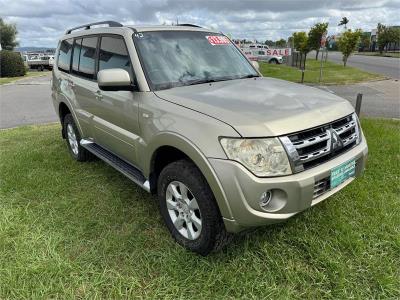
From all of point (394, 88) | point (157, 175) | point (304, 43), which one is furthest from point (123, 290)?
point (304, 43)

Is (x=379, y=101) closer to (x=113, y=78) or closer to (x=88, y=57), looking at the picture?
(x=88, y=57)

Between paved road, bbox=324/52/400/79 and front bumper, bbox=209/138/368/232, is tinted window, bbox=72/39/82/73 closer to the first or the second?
front bumper, bbox=209/138/368/232

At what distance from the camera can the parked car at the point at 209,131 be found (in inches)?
90.5

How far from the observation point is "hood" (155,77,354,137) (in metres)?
2.34

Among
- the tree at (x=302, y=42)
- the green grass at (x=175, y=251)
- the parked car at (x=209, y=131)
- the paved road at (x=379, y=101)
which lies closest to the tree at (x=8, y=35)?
the tree at (x=302, y=42)

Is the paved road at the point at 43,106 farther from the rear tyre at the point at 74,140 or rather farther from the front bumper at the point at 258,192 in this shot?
the front bumper at the point at 258,192

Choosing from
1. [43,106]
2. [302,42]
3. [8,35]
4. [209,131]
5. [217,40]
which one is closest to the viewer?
[209,131]

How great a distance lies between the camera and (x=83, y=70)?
170 inches

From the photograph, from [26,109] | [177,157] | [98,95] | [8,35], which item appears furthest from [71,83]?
[8,35]

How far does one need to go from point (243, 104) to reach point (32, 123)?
7.64m

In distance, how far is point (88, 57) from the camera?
165 inches

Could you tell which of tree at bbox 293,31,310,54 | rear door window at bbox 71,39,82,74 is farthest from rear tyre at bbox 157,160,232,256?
tree at bbox 293,31,310,54

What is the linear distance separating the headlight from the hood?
6 cm

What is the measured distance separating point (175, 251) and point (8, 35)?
51.8 metres
